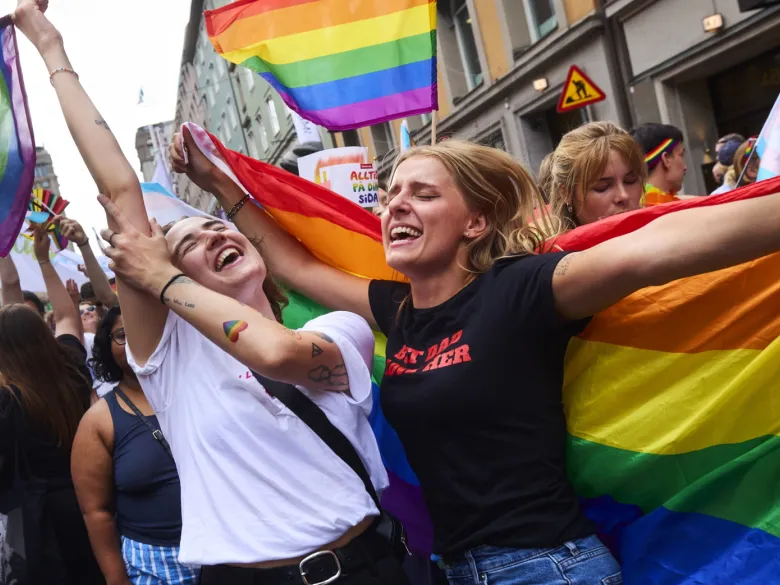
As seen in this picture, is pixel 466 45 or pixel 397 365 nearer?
pixel 397 365

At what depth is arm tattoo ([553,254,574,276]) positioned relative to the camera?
1.62 metres

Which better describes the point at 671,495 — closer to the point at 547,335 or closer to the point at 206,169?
the point at 547,335

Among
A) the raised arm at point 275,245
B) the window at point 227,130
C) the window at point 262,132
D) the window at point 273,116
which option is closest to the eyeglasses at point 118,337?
the raised arm at point 275,245

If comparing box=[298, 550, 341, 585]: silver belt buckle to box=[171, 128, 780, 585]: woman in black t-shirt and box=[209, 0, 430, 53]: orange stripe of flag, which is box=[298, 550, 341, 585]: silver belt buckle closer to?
box=[171, 128, 780, 585]: woman in black t-shirt

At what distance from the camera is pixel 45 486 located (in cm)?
300

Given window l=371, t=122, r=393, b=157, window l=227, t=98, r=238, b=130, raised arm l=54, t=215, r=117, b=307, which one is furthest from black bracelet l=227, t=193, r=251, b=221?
window l=227, t=98, r=238, b=130

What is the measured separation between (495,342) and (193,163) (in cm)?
127

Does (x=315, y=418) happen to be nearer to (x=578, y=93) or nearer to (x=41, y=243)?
(x=41, y=243)

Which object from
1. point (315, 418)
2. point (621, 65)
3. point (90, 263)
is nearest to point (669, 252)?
point (315, 418)

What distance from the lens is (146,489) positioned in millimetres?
2574

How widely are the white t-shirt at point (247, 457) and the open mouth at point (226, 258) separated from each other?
189mm

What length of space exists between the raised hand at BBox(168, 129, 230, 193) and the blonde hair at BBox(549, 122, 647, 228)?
1184mm

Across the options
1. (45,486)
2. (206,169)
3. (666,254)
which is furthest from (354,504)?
(45,486)

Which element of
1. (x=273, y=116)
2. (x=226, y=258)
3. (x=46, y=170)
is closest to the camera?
(x=226, y=258)
